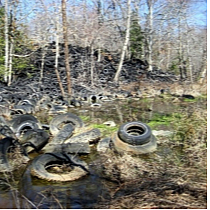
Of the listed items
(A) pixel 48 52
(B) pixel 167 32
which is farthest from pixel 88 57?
(B) pixel 167 32

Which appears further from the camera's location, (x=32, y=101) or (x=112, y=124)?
(x=32, y=101)

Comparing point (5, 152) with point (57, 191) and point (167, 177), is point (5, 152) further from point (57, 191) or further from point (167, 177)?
point (167, 177)

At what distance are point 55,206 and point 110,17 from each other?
25.2 metres

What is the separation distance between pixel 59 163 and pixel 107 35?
20827 millimetres

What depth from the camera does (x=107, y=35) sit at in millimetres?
25516

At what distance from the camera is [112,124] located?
967cm

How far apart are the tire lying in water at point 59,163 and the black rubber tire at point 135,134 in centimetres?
144

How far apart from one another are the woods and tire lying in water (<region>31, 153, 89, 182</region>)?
37.2 feet

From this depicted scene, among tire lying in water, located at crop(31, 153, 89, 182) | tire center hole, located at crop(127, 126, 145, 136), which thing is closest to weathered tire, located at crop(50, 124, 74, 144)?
tire lying in water, located at crop(31, 153, 89, 182)

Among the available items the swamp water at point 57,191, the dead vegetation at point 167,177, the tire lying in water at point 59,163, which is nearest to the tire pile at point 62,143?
the tire lying in water at point 59,163

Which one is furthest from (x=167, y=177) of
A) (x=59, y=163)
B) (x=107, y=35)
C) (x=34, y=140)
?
(x=107, y=35)

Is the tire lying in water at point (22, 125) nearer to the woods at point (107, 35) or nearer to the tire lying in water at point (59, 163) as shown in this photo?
the tire lying in water at point (59, 163)

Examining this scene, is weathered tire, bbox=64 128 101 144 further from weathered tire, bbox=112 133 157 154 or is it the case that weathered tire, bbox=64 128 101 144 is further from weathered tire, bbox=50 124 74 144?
weathered tire, bbox=112 133 157 154

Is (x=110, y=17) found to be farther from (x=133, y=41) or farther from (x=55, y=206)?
(x=55, y=206)
